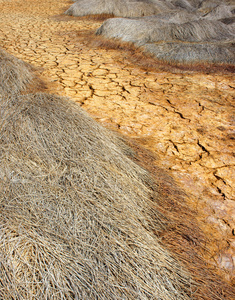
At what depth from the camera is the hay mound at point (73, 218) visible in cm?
96

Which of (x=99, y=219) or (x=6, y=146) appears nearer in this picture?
(x=99, y=219)

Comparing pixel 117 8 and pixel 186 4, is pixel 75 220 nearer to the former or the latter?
pixel 117 8

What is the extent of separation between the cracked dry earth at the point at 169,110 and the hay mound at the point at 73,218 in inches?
16.6

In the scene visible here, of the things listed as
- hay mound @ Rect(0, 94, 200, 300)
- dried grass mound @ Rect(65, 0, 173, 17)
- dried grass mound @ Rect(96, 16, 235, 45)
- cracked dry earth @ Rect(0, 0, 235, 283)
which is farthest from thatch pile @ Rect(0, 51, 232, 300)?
dried grass mound @ Rect(65, 0, 173, 17)

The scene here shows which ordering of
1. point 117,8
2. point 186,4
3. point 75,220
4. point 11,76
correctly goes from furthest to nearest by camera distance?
point 186,4 < point 117,8 < point 11,76 < point 75,220

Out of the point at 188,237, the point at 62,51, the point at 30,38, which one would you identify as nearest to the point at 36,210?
the point at 188,237

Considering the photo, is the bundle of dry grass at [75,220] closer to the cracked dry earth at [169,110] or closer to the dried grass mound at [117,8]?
the cracked dry earth at [169,110]

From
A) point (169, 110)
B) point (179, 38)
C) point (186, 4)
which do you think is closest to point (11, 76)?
point (169, 110)

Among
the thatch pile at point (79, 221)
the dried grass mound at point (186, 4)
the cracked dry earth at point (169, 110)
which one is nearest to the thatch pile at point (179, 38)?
the cracked dry earth at point (169, 110)

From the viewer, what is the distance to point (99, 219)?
1160mm

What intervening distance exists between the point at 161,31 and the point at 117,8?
2919mm

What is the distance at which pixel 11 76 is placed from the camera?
268 cm

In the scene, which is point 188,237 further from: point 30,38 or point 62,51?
point 30,38

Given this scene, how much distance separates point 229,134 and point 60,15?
257 inches
